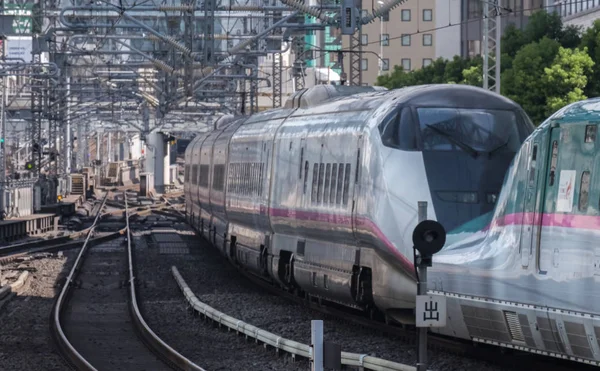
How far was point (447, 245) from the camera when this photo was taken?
1502 cm

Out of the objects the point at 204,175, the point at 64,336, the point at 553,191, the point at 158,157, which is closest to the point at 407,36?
the point at 158,157

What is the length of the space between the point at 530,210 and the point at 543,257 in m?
0.61

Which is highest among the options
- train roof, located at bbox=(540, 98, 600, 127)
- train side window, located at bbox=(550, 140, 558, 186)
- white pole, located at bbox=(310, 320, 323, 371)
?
train roof, located at bbox=(540, 98, 600, 127)

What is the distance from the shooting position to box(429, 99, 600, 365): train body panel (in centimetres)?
1161

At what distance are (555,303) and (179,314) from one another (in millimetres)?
12384

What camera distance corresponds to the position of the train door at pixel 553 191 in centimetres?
1212

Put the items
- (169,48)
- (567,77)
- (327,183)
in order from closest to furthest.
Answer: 1. (327,183)
2. (567,77)
3. (169,48)

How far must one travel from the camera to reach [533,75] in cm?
4338

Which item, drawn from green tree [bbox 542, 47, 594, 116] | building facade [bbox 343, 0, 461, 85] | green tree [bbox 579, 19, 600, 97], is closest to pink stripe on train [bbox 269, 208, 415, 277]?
green tree [bbox 542, 47, 594, 116]

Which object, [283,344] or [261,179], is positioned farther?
[261,179]

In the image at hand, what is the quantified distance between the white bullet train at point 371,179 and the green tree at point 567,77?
18.7m

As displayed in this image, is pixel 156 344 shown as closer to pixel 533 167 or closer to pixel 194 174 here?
pixel 533 167

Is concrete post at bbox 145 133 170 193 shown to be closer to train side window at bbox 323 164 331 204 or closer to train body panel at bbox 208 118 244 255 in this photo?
train body panel at bbox 208 118 244 255

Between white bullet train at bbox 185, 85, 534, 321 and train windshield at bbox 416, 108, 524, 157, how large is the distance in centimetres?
1
